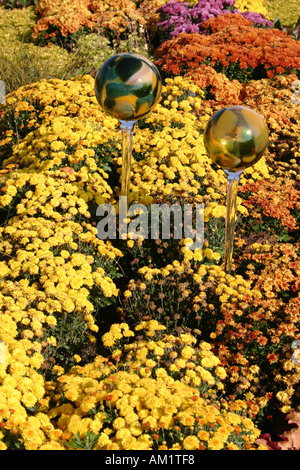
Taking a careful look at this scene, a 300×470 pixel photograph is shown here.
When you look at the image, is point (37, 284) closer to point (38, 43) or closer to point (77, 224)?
point (77, 224)

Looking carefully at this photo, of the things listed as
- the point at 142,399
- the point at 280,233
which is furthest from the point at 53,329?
the point at 280,233

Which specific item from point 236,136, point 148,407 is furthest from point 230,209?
point 148,407

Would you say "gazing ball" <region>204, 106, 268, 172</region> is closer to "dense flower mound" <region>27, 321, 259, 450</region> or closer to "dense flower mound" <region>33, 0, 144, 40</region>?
"dense flower mound" <region>27, 321, 259, 450</region>

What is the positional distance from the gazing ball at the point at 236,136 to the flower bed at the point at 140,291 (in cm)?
92

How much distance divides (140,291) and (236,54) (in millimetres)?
4299

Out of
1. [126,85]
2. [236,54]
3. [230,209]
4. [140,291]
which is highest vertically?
[126,85]

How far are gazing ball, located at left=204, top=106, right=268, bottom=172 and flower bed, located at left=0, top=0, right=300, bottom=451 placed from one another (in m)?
0.92

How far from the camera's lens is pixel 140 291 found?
11.8ft

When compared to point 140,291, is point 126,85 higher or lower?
higher

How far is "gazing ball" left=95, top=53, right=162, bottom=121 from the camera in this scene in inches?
126

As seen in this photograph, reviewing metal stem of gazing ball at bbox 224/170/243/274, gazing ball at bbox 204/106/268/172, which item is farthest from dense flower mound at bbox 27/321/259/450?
gazing ball at bbox 204/106/268/172

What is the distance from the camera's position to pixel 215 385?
2.98 meters

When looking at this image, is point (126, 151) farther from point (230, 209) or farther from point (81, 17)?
point (81, 17)

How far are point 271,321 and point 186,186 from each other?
1.41 meters
